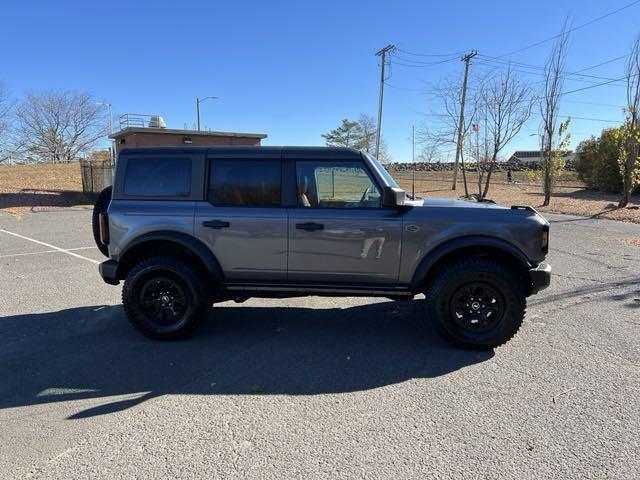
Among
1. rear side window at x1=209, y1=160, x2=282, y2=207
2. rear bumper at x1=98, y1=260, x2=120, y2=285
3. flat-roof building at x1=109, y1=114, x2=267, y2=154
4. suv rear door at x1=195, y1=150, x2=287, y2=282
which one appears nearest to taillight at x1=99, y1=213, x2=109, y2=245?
rear bumper at x1=98, y1=260, x2=120, y2=285

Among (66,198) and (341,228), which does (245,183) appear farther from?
(66,198)

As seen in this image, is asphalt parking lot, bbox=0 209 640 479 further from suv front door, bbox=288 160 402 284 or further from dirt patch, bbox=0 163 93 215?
dirt patch, bbox=0 163 93 215

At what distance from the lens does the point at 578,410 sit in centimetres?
308

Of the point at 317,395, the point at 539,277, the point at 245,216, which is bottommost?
the point at 317,395

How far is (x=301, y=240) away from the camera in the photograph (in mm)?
4195

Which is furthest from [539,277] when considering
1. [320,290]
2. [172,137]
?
[172,137]

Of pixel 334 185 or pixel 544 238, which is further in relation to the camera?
pixel 334 185

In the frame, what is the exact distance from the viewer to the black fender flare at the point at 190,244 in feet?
14.0

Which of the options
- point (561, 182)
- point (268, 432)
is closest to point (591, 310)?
point (268, 432)

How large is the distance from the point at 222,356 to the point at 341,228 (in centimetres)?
157

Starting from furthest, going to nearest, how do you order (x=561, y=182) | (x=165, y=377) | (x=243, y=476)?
(x=561, y=182) → (x=165, y=377) → (x=243, y=476)

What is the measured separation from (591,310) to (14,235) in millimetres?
12686

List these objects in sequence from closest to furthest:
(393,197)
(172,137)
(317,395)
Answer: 1. (317,395)
2. (393,197)
3. (172,137)

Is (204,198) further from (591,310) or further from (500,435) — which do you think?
(591,310)
